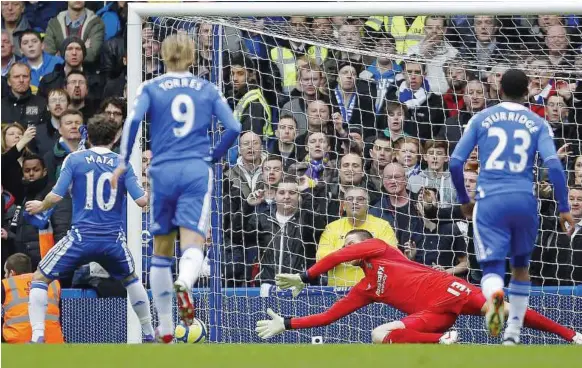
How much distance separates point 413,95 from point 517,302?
10.8 feet

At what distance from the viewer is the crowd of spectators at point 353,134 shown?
1173cm

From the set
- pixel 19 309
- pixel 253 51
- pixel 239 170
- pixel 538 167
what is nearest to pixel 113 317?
pixel 19 309

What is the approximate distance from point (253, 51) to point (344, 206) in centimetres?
163

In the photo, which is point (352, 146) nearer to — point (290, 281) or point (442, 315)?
point (290, 281)

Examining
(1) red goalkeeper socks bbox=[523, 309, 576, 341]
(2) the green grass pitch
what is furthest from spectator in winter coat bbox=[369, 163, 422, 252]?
(2) the green grass pitch

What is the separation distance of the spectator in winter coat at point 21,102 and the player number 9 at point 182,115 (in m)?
4.54

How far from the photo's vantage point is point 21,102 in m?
13.4

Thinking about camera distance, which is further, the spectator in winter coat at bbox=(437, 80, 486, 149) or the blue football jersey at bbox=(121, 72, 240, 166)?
the spectator in winter coat at bbox=(437, 80, 486, 149)

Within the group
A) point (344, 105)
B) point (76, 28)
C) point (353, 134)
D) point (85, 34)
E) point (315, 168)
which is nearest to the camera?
point (315, 168)

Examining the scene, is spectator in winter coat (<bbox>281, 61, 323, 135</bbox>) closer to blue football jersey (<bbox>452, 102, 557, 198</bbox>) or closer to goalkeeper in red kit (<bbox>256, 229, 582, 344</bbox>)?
goalkeeper in red kit (<bbox>256, 229, 582, 344</bbox>)

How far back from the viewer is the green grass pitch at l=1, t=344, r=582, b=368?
264 inches

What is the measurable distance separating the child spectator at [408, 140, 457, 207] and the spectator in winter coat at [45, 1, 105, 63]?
360 centimetres

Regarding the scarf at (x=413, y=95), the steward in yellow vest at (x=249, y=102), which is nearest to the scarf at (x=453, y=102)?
the scarf at (x=413, y=95)

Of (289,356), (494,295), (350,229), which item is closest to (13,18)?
(350,229)
